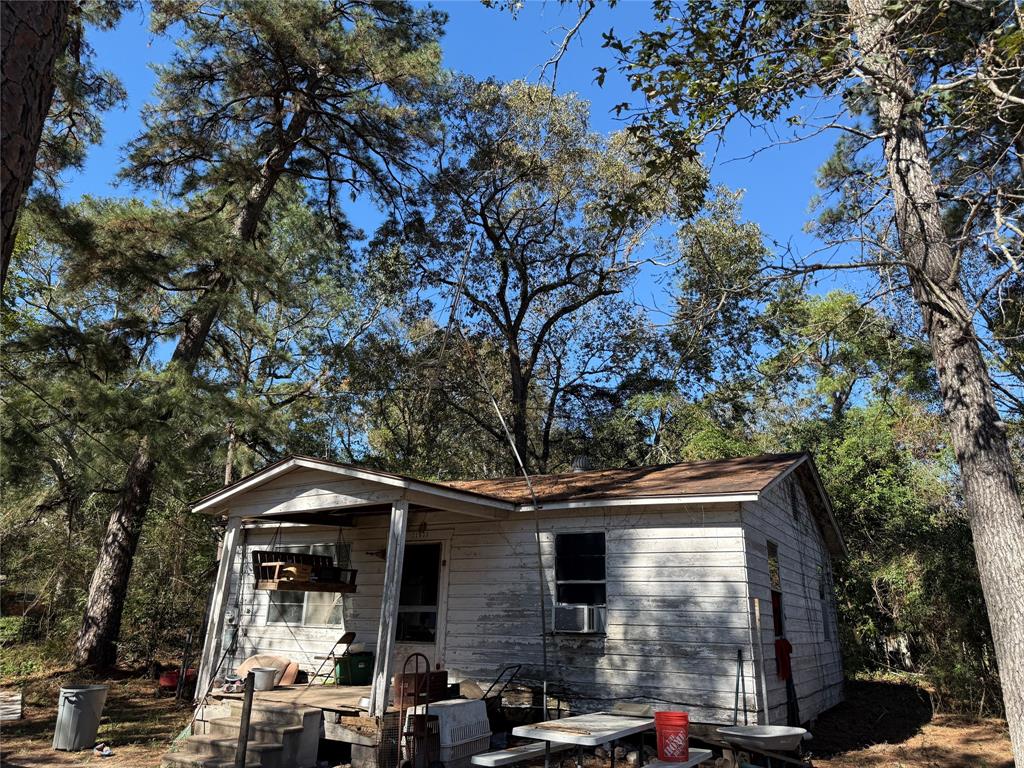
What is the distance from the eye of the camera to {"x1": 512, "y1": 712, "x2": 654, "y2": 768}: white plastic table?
541 cm

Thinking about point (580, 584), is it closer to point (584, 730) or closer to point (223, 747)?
point (584, 730)

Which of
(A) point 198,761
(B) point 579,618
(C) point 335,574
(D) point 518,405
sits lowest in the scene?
(A) point 198,761

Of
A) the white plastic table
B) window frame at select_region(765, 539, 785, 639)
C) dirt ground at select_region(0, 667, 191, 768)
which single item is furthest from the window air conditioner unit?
dirt ground at select_region(0, 667, 191, 768)

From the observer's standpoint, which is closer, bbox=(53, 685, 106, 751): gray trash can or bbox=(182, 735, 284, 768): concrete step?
bbox=(182, 735, 284, 768): concrete step

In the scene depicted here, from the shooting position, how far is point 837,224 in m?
10.1

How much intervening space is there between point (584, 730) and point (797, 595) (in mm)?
6778

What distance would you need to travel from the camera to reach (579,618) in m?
9.32

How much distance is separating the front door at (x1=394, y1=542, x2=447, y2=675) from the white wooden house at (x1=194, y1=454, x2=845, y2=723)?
0.08 ft

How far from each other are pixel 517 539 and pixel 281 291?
22.3 feet

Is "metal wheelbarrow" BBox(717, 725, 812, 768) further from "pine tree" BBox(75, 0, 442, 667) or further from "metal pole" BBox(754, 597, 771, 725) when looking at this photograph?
"pine tree" BBox(75, 0, 442, 667)

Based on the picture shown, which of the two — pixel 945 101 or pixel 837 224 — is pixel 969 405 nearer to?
pixel 945 101

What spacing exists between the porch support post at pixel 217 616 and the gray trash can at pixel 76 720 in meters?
1.27

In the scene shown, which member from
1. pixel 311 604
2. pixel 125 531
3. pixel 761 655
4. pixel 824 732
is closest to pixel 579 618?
pixel 761 655

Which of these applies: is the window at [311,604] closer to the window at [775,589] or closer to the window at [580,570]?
the window at [580,570]
